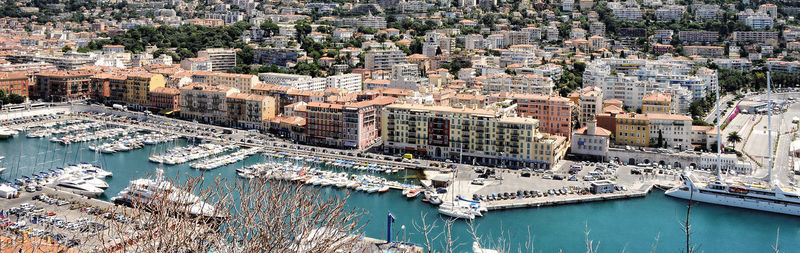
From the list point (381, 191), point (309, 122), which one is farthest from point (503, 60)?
point (381, 191)

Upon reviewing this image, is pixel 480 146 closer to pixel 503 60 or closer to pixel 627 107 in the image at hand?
pixel 627 107

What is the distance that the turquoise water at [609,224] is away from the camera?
10.8 m

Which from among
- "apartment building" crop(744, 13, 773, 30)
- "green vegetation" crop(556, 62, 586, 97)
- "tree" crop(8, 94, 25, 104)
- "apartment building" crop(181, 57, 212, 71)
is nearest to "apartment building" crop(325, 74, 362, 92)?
"apartment building" crop(181, 57, 212, 71)

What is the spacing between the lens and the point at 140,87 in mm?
21688

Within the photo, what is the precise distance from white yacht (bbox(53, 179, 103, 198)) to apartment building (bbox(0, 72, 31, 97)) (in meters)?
10.4

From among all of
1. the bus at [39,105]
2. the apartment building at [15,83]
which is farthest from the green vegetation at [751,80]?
the apartment building at [15,83]

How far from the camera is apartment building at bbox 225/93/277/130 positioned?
753 inches

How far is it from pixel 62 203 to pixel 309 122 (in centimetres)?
693

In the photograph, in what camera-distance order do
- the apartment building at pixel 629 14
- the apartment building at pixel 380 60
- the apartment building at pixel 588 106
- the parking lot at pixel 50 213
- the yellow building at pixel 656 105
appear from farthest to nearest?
the apartment building at pixel 629 14
the apartment building at pixel 380 60
the yellow building at pixel 656 105
the apartment building at pixel 588 106
the parking lot at pixel 50 213

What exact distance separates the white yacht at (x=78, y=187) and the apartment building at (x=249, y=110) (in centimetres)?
655

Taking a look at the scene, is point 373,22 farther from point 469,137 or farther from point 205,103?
point 469,137

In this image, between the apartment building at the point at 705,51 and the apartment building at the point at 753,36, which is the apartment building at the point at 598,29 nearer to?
the apartment building at the point at 705,51

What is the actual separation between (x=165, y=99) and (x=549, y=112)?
10516mm

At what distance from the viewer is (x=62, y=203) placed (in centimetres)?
1138
